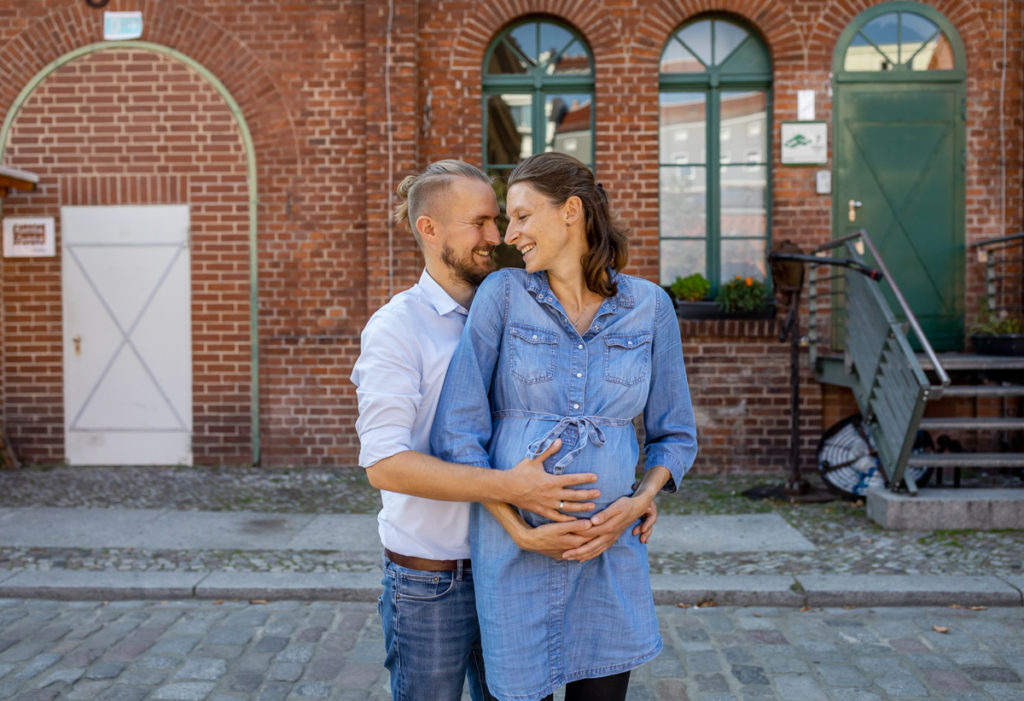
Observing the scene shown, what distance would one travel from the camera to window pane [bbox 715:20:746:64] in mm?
8414

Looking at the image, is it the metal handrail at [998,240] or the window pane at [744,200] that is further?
the window pane at [744,200]

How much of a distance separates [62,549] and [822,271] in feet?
22.3

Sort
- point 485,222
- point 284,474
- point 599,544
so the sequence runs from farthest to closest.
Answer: point 284,474 → point 485,222 → point 599,544

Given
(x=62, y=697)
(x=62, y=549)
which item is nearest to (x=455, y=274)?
(x=62, y=697)

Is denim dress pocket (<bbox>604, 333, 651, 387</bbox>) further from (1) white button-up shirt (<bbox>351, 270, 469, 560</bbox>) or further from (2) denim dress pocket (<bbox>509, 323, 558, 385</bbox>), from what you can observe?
(1) white button-up shirt (<bbox>351, 270, 469, 560</bbox>)

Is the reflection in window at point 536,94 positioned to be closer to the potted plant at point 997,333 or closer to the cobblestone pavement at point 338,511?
the cobblestone pavement at point 338,511

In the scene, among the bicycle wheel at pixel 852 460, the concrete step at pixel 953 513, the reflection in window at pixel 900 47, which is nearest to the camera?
the concrete step at pixel 953 513

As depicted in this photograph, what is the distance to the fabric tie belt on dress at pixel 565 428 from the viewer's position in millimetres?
1884

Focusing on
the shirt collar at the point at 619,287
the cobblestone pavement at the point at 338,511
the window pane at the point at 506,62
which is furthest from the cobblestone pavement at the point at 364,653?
the window pane at the point at 506,62

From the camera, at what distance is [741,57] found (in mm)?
Result: 8422

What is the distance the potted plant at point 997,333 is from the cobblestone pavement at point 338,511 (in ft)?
3.72

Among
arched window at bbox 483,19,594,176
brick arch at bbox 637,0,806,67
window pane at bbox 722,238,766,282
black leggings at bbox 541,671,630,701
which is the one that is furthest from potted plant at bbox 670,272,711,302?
black leggings at bbox 541,671,630,701

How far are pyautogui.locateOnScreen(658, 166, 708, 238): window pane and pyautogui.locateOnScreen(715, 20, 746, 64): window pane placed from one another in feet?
3.66

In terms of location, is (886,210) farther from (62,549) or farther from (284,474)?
(62,549)
